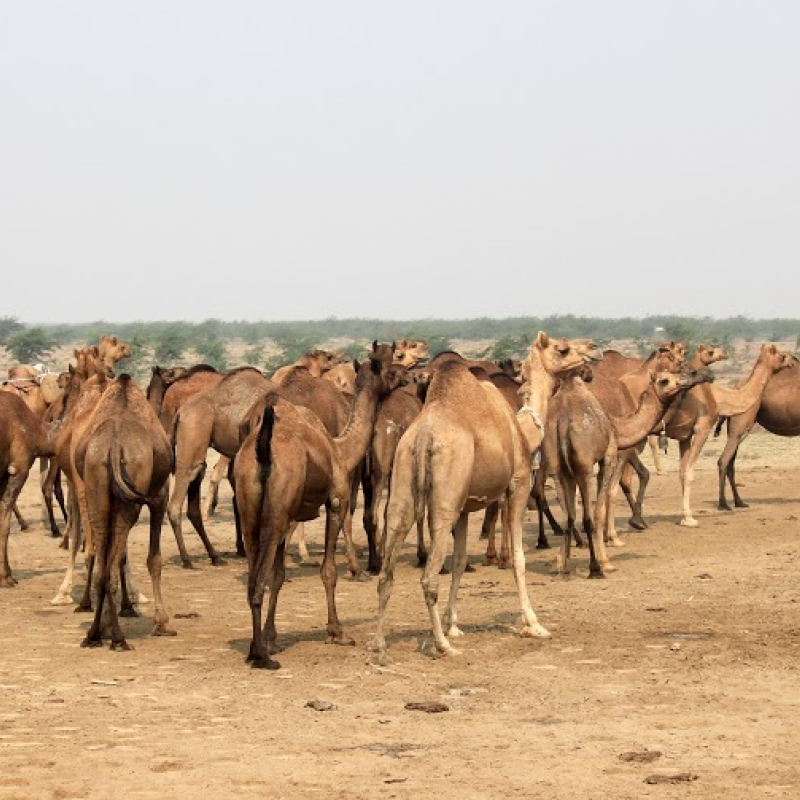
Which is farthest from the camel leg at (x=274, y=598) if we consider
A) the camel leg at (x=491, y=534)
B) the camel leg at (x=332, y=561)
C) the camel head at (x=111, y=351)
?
the camel leg at (x=491, y=534)

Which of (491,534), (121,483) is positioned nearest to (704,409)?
(491,534)

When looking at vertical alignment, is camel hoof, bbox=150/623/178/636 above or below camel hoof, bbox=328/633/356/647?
below

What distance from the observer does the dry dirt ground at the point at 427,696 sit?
8281 mm

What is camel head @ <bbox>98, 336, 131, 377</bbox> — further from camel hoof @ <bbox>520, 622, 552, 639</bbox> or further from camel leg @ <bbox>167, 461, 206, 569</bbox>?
camel hoof @ <bbox>520, 622, 552, 639</bbox>

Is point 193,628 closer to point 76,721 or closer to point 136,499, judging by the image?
point 136,499

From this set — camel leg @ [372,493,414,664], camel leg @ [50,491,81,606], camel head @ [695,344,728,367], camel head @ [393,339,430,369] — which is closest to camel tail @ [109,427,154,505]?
camel leg @ [372,493,414,664]

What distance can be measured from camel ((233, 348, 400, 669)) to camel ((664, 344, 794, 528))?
896 cm

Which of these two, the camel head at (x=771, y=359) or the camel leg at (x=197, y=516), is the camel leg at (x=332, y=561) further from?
the camel head at (x=771, y=359)

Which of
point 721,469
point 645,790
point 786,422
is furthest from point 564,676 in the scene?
point 786,422

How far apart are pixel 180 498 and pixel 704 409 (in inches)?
314

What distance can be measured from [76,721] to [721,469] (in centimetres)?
1443

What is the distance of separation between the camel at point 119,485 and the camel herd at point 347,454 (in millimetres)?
16

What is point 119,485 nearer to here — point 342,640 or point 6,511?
point 342,640

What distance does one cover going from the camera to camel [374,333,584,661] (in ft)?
37.9
